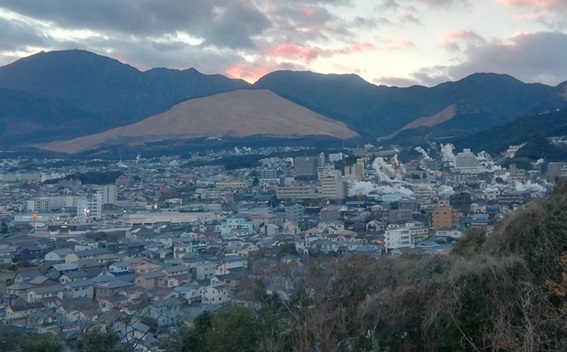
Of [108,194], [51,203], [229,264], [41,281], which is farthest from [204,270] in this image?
[108,194]

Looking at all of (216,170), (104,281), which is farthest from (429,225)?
(216,170)

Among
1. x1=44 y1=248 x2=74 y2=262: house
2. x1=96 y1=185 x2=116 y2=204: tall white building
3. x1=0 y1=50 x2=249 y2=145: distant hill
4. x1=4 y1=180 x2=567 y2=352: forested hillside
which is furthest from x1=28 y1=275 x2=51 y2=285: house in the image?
x1=0 y1=50 x2=249 y2=145: distant hill

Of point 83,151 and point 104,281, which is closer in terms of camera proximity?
point 104,281

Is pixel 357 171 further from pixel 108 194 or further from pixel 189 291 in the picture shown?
pixel 189 291

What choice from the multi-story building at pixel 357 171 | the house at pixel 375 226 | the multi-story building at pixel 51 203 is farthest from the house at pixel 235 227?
the multi-story building at pixel 357 171

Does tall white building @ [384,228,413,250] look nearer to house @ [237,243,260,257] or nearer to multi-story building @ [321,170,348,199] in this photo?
house @ [237,243,260,257]

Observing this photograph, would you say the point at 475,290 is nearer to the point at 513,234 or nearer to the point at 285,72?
the point at 513,234
